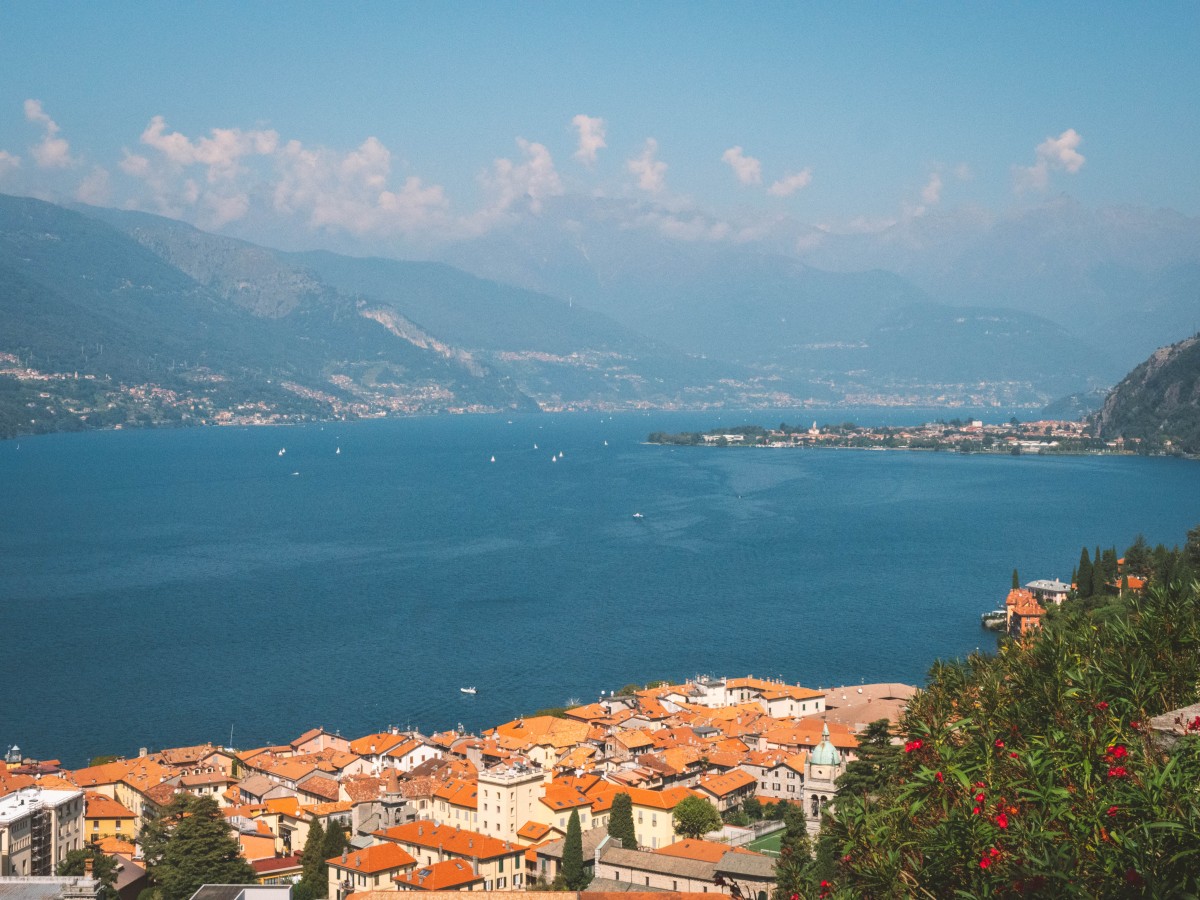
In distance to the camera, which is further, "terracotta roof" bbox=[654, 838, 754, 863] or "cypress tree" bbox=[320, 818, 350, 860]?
"cypress tree" bbox=[320, 818, 350, 860]

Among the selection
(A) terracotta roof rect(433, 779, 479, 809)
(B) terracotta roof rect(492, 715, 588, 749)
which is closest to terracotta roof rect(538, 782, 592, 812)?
(A) terracotta roof rect(433, 779, 479, 809)

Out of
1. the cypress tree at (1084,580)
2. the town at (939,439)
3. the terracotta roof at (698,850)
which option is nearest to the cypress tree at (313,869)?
the terracotta roof at (698,850)

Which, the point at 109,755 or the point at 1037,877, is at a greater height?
the point at 1037,877

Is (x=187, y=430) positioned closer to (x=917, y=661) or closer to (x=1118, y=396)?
(x=1118, y=396)

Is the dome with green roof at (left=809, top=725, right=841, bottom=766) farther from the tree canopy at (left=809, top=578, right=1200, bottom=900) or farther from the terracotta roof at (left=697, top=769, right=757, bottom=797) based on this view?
the tree canopy at (left=809, top=578, right=1200, bottom=900)

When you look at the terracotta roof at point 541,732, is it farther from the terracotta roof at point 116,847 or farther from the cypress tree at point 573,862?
the terracotta roof at point 116,847

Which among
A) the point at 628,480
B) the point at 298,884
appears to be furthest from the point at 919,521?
the point at 298,884

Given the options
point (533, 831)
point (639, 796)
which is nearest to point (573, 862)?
point (533, 831)
